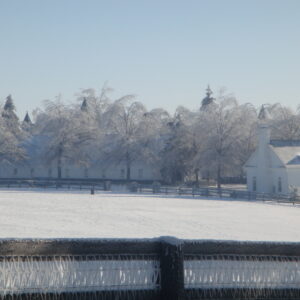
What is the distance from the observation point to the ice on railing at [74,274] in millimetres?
7410

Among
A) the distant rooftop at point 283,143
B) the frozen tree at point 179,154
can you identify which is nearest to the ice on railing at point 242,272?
the distant rooftop at point 283,143

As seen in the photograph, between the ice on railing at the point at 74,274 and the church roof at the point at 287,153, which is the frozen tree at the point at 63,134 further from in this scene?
the ice on railing at the point at 74,274

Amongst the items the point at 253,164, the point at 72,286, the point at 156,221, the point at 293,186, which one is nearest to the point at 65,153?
the point at 253,164

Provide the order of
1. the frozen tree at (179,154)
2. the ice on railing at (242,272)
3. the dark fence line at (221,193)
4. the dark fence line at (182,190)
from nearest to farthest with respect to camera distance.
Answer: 1. the ice on railing at (242,272)
2. the dark fence line at (221,193)
3. the dark fence line at (182,190)
4. the frozen tree at (179,154)

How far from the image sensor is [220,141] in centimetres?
5538

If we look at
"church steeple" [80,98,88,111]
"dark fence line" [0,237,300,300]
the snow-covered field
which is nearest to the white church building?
the snow-covered field

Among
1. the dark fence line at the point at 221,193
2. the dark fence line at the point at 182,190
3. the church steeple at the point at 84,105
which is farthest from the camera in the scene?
the church steeple at the point at 84,105

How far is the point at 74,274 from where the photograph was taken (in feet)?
24.8

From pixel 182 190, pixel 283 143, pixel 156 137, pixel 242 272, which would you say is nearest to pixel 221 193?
pixel 182 190

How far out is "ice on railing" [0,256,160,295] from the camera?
7.41 meters

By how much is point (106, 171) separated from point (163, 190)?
728 inches

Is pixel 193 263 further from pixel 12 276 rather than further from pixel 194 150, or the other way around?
pixel 194 150

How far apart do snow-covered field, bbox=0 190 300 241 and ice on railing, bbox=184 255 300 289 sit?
1079 cm

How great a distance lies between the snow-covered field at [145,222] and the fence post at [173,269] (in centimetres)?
1115
